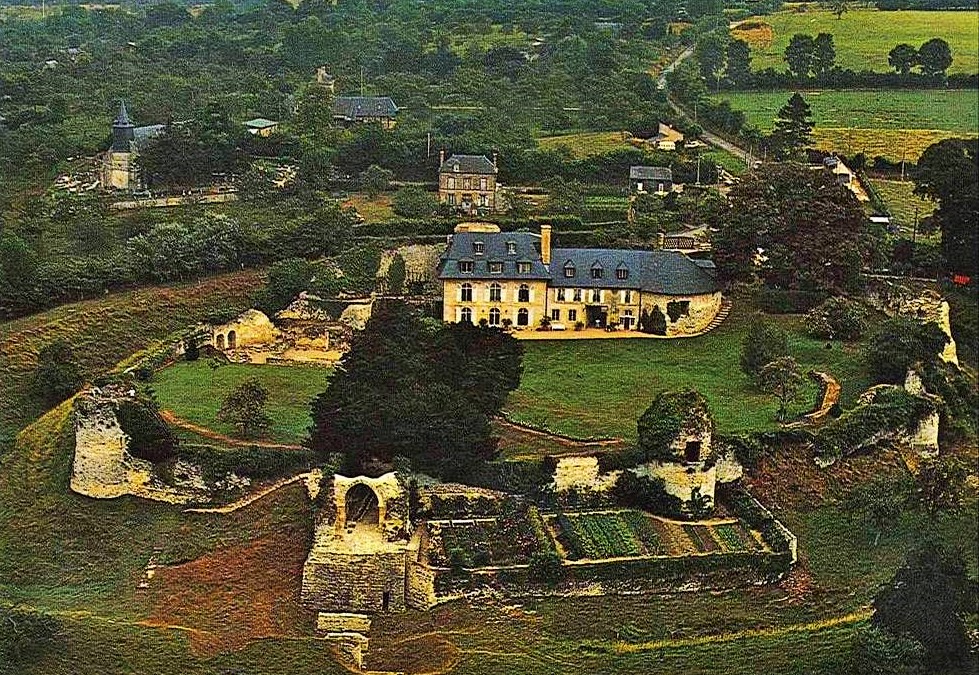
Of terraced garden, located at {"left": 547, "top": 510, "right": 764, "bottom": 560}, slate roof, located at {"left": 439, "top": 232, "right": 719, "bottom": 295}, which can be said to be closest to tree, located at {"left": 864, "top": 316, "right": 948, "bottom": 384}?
slate roof, located at {"left": 439, "top": 232, "right": 719, "bottom": 295}

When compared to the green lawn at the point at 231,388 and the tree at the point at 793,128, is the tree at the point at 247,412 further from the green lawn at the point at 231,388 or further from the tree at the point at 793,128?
the tree at the point at 793,128

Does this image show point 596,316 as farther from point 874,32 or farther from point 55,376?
point 55,376

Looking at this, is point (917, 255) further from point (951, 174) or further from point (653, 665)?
point (653, 665)

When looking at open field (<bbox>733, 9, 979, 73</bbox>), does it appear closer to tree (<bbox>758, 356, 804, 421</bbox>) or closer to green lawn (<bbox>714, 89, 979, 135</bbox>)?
green lawn (<bbox>714, 89, 979, 135</bbox>)

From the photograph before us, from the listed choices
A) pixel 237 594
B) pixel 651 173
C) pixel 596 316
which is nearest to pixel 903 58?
pixel 596 316

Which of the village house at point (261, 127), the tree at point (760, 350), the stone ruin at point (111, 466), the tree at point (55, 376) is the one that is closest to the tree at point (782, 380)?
the tree at point (760, 350)
